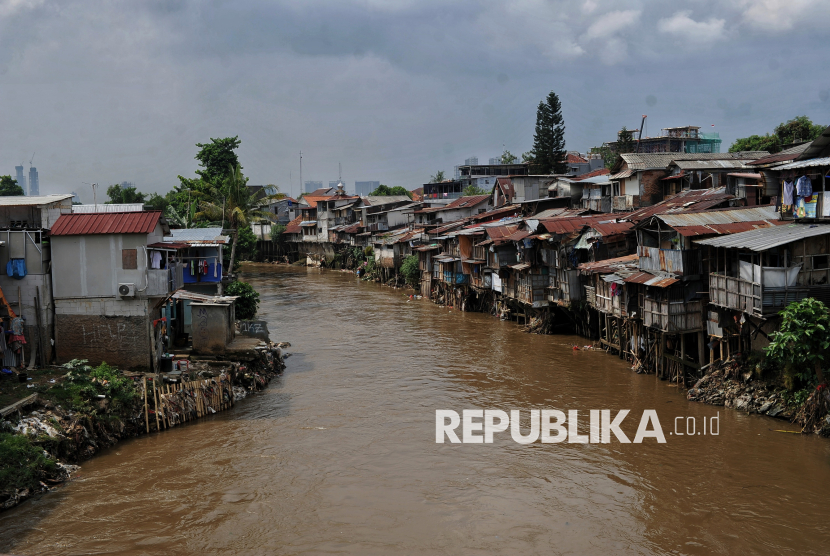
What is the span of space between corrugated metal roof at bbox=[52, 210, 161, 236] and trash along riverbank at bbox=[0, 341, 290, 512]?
3953 millimetres

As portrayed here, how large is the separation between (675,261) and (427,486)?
11304 millimetres

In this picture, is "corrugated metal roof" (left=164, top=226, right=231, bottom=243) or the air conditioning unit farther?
"corrugated metal roof" (left=164, top=226, right=231, bottom=243)

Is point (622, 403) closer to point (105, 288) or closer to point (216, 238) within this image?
point (105, 288)

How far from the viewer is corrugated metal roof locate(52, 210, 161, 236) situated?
66.6ft

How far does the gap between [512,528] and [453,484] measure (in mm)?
2337

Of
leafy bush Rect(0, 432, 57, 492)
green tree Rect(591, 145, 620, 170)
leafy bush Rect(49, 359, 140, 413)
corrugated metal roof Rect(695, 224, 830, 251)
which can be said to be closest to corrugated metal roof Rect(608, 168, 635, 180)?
corrugated metal roof Rect(695, 224, 830, 251)

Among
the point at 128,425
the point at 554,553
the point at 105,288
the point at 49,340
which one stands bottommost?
the point at 554,553

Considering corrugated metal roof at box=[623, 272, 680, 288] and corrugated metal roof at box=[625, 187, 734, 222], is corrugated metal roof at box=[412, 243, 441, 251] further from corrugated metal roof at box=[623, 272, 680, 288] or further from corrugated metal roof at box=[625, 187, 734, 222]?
corrugated metal roof at box=[623, 272, 680, 288]

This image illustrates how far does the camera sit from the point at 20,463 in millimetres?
14320

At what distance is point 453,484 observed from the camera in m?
15.9

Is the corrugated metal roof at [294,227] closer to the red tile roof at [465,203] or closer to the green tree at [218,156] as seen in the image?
the green tree at [218,156]

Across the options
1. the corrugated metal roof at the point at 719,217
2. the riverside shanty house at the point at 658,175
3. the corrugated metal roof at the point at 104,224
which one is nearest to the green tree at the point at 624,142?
the riverside shanty house at the point at 658,175

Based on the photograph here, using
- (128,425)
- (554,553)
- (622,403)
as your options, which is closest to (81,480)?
(128,425)

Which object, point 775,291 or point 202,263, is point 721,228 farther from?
point 202,263
